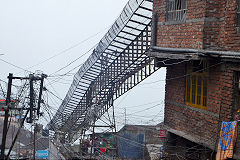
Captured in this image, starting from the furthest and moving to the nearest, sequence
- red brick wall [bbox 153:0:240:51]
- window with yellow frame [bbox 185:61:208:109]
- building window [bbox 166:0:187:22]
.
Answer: building window [bbox 166:0:187:22], window with yellow frame [bbox 185:61:208:109], red brick wall [bbox 153:0:240:51]

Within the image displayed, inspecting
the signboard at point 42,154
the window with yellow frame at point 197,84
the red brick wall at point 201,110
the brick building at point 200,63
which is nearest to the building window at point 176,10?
the brick building at point 200,63

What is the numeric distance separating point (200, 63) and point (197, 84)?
162 centimetres

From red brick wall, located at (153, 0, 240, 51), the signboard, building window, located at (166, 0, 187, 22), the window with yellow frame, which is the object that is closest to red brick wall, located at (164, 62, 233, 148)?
the window with yellow frame

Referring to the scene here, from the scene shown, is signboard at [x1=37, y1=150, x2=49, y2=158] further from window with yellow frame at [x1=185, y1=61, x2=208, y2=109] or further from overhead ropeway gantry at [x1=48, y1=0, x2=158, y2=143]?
window with yellow frame at [x1=185, y1=61, x2=208, y2=109]

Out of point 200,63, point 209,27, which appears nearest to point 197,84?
point 200,63

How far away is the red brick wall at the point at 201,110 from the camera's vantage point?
9.04 metres

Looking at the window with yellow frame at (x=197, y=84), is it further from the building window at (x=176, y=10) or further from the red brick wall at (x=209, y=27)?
the building window at (x=176, y=10)

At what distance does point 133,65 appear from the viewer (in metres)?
14.1

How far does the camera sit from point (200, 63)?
9.29 metres

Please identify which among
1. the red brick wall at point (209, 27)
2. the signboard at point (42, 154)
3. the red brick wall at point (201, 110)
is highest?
the red brick wall at point (209, 27)

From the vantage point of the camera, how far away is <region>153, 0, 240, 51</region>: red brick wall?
8.80 meters

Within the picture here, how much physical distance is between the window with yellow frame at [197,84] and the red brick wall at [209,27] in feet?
3.01

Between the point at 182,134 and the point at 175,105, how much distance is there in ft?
4.21

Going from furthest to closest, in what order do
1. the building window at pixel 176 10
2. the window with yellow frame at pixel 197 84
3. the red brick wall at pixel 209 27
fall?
the building window at pixel 176 10
the window with yellow frame at pixel 197 84
the red brick wall at pixel 209 27
